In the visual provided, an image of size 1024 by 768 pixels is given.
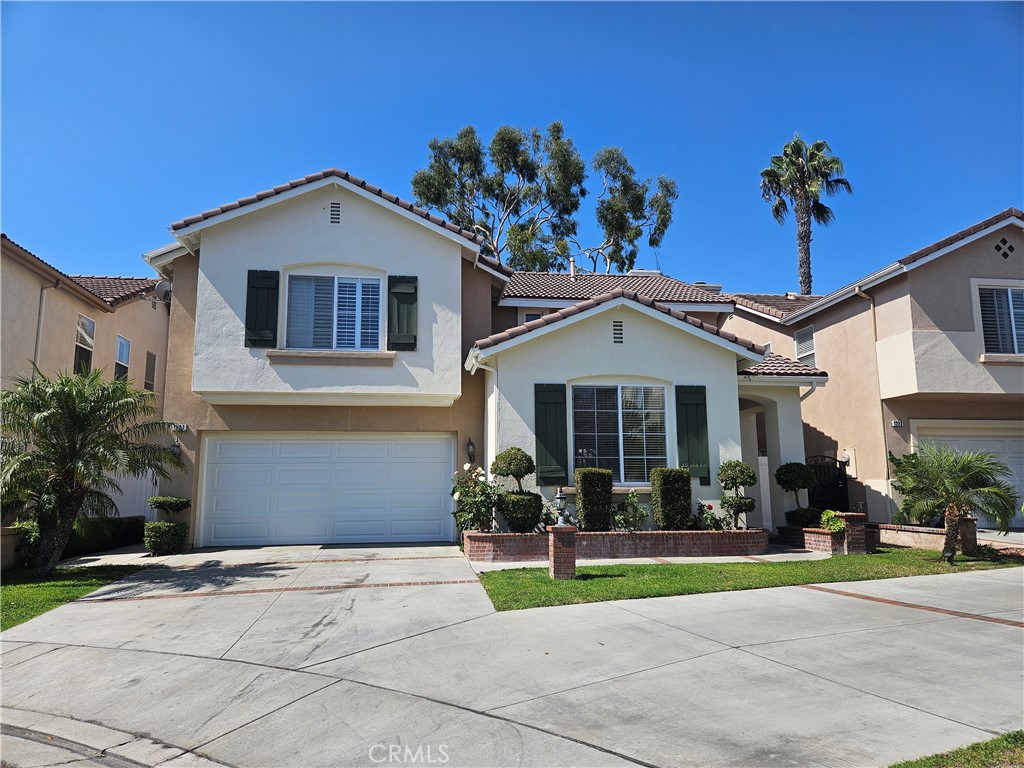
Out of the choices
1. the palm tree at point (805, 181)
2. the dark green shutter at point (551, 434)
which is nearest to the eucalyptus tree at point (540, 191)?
the palm tree at point (805, 181)

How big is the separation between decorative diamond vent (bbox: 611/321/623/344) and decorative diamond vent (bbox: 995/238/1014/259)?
10501mm

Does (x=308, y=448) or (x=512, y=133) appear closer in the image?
(x=308, y=448)

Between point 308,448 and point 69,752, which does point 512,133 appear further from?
point 69,752

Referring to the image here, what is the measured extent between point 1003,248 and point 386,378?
15383mm

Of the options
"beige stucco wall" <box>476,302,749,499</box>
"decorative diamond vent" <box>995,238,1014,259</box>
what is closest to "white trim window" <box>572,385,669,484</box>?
"beige stucco wall" <box>476,302,749,499</box>

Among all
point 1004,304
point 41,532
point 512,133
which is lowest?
point 41,532

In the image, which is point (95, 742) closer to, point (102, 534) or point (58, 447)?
point (58, 447)

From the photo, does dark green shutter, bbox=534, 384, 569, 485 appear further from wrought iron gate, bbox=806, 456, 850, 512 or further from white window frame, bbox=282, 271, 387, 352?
wrought iron gate, bbox=806, 456, 850, 512

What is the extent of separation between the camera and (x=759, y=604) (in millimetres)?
8242

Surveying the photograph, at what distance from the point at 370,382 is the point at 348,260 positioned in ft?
8.83

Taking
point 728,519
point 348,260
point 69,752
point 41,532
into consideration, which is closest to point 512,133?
point 348,260

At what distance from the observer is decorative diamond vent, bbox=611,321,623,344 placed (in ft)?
44.4

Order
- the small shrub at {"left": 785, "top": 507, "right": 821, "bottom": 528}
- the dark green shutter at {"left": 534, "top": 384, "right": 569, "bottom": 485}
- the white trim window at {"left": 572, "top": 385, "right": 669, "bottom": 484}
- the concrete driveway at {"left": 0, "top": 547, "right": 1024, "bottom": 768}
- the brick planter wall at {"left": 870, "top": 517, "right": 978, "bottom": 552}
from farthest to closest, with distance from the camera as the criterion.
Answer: the small shrub at {"left": 785, "top": 507, "right": 821, "bottom": 528}
the white trim window at {"left": 572, "top": 385, "right": 669, "bottom": 484}
the dark green shutter at {"left": 534, "top": 384, "right": 569, "bottom": 485}
the brick planter wall at {"left": 870, "top": 517, "right": 978, "bottom": 552}
the concrete driveway at {"left": 0, "top": 547, "right": 1024, "bottom": 768}

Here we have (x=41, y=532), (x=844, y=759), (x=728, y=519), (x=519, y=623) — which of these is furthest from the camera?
(x=728, y=519)
